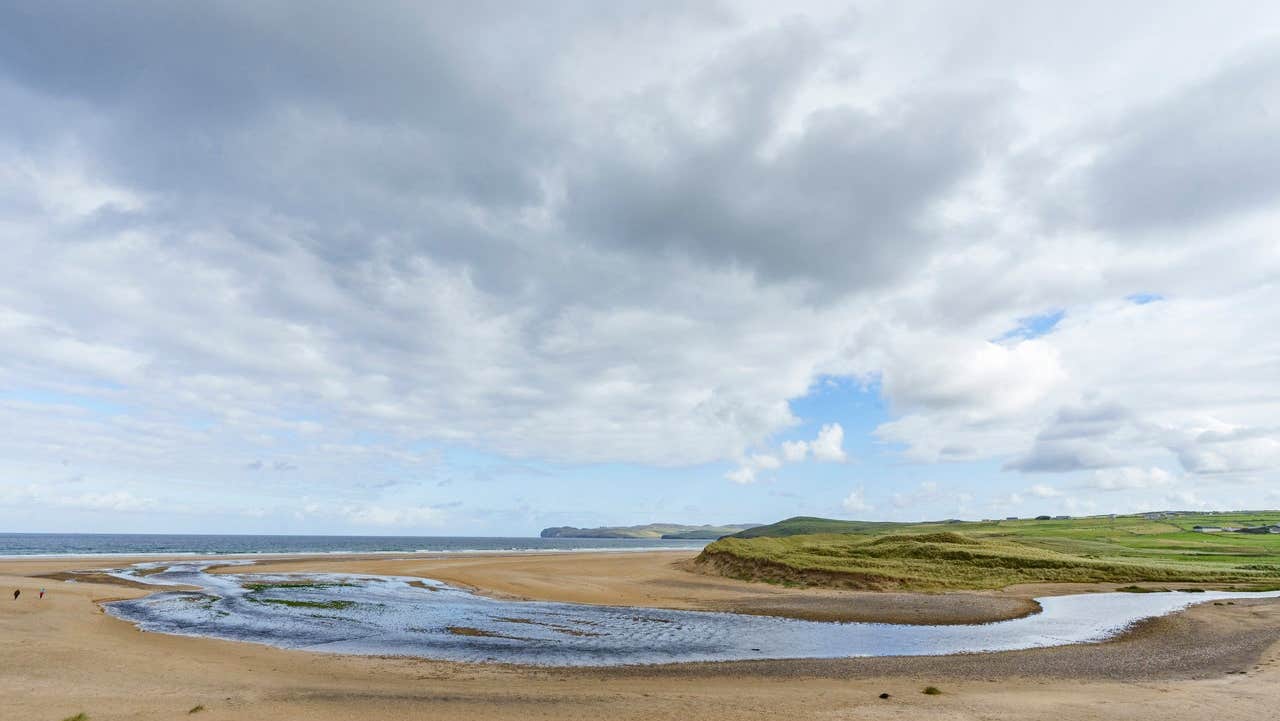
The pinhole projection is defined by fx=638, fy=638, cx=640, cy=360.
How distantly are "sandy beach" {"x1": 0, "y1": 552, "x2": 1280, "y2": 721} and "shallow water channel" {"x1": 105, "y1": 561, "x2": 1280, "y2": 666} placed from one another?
6.67ft

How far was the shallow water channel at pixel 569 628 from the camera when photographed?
27.7m

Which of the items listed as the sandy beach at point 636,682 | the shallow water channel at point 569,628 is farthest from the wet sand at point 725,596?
the sandy beach at point 636,682

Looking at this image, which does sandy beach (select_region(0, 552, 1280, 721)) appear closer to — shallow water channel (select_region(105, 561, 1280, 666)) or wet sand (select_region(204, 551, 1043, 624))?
shallow water channel (select_region(105, 561, 1280, 666))

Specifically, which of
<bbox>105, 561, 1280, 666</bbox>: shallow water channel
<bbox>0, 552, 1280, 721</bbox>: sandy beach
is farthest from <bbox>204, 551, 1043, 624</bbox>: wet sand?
<bbox>0, 552, 1280, 721</bbox>: sandy beach

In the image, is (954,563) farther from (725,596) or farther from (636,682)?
(636,682)

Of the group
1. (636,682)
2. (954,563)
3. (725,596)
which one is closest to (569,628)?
(636,682)

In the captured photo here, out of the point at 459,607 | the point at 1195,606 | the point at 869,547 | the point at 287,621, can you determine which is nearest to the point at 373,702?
the point at 287,621

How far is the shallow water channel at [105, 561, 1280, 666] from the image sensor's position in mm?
27703

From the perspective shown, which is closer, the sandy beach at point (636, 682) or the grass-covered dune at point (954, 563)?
the sandy beach at point (636, 682)

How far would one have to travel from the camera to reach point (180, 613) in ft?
125

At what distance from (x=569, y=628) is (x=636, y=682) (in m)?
13.4

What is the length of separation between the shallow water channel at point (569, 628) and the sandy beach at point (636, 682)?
203 cm

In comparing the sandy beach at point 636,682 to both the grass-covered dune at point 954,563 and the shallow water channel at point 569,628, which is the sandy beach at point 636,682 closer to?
the shallow water channel at point 569,628

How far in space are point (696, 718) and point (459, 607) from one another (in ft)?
97.9
